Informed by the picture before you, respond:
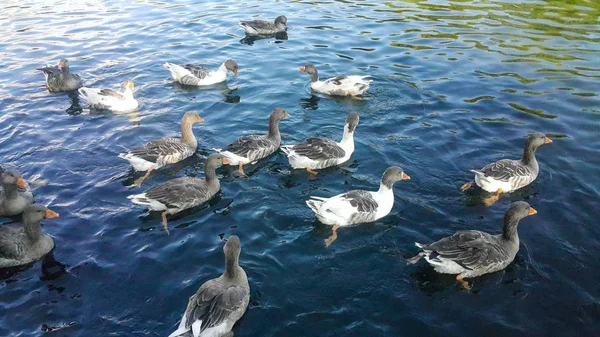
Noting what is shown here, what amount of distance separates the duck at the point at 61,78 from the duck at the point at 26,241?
8.66 m

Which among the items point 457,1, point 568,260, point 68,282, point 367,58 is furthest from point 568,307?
point 457,1

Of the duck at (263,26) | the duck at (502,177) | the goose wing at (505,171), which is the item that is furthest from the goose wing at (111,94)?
the goose wing at (505,171)

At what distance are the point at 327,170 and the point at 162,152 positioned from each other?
14.4 ft

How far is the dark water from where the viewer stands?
871 cm

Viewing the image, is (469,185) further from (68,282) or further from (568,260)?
(68,282)

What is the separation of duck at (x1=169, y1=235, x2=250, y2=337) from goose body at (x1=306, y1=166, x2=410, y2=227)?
2343mm

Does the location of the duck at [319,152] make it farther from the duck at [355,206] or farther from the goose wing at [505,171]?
the goose wing at [505,171]

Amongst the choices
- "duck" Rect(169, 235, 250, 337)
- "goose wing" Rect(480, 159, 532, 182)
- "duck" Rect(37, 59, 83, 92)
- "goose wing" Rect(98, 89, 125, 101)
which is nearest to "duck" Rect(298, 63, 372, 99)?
"goose wing" Rect(480, 159, 532, 182)

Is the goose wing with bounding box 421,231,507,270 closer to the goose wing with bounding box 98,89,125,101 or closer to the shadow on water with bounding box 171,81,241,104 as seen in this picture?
the shadow on water with bounding box 171,81,241,104

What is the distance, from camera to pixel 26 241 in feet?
33.1

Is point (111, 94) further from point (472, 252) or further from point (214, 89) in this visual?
point (472, 252)

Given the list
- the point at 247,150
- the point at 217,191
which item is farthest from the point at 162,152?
the point at 247,150

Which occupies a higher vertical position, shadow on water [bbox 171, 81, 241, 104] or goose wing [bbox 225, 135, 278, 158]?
goose wing [bbox 225, 135, 278, 158]

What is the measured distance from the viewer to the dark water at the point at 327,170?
8.71 meters
